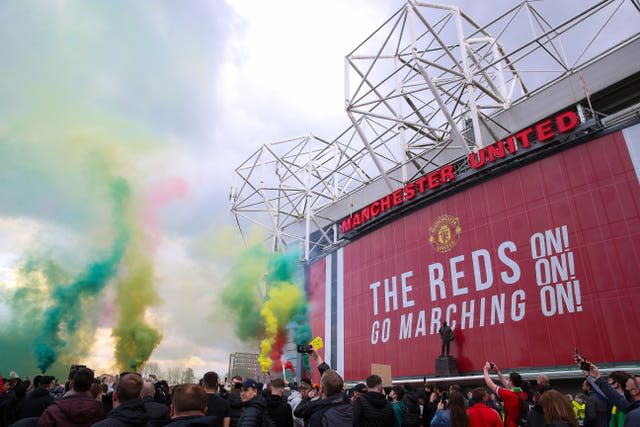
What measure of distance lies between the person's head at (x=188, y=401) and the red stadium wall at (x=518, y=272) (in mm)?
17830

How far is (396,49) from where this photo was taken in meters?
26.1

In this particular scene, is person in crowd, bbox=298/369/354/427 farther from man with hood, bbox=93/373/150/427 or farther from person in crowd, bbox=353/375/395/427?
man with hood, bbox=93/373/150/427

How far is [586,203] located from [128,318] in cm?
2563

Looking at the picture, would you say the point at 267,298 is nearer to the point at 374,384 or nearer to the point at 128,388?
the point at 374,384

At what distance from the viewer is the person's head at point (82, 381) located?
4.33m

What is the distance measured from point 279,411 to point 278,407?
0.05 meters

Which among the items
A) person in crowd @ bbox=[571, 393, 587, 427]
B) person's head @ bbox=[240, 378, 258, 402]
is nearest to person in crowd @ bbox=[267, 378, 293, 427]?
person's head @ bbox=[240, 378, 258, 402]

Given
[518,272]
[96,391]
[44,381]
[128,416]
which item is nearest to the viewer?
[128,416]

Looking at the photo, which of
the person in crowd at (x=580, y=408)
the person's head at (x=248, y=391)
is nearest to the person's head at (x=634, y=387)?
the person's head at (x=248, y=391)

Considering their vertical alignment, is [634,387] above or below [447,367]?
below

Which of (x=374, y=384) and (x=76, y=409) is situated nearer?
(x=76, y=409)

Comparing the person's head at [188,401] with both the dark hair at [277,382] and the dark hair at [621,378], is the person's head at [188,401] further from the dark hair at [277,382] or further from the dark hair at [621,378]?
the dark hair at [621,378]

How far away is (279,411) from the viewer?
552 cm

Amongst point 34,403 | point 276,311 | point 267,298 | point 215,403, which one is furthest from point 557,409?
point 267,298
